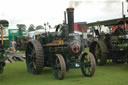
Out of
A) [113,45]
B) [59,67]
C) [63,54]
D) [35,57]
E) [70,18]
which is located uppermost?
[70,18]

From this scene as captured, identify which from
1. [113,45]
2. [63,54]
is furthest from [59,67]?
[113,45]

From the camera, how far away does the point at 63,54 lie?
6.32 meters

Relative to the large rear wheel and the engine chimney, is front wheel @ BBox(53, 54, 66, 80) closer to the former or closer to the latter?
the large rear wheel

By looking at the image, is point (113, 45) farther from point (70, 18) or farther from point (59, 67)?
point (59, 67)

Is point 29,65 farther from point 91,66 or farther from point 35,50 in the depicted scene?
point 91,66

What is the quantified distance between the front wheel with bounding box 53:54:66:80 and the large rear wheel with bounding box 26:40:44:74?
0.66 metres

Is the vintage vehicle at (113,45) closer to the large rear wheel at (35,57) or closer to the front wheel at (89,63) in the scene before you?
the front wheel at (89,63)

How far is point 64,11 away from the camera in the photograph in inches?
247

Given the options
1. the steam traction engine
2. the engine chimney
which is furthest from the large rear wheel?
the engine chimney

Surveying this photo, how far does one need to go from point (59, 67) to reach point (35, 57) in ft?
4.57

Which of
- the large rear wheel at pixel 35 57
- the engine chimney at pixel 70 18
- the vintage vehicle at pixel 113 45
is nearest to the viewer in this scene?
the engine chimney at pixel 70 18

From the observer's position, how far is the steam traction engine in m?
5.88

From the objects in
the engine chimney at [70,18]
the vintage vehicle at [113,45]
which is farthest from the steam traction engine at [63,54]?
the vintage vehicle at [113,45]

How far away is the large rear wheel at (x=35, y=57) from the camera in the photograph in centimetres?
654
